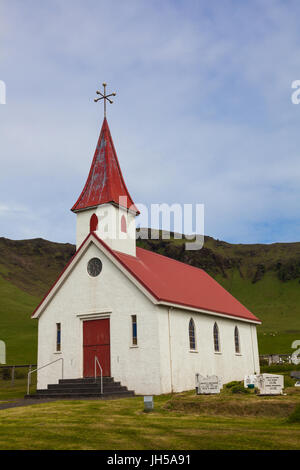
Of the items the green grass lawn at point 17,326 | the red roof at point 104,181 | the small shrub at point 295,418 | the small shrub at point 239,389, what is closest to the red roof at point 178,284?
the red roof at point 104,181

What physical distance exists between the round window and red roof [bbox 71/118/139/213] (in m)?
3.46

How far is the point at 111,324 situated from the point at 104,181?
8.76 meters

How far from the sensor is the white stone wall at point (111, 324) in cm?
2411

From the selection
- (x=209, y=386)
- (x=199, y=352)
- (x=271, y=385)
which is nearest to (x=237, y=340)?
(x=199, y=352)

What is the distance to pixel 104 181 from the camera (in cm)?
2948

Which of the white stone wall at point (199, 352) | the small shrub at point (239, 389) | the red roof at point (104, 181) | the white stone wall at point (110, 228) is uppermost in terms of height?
the red roof at point (104, 181)

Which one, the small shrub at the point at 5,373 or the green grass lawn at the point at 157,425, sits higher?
the small shrub at the point at 5,373

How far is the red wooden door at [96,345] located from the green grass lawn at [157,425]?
595 centimetres

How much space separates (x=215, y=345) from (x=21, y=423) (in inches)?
713

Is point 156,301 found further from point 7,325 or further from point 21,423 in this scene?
point 7,325

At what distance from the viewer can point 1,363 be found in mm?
55969

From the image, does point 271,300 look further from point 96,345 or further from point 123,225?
point 96,345

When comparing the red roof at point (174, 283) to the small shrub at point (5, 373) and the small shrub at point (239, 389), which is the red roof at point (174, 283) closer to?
the small shrub at point (239, 389)
